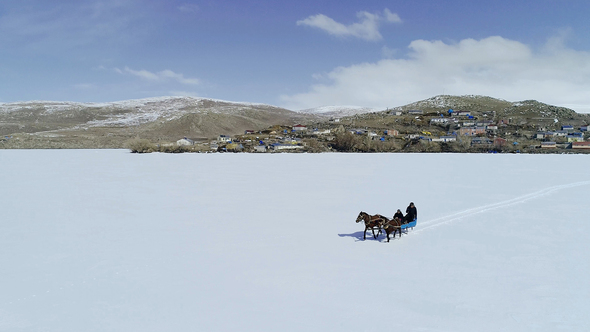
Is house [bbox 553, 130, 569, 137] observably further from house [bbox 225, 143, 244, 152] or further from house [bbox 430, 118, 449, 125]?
house [bbox 225, 143, 244, 152]

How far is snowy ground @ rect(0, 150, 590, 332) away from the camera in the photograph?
5.09 m

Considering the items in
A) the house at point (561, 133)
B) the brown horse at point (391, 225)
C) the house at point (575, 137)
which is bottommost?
the brown horse at point (391, 225)

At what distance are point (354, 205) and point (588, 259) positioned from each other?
726cm

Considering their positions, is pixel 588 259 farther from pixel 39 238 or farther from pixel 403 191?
pixel 39 238

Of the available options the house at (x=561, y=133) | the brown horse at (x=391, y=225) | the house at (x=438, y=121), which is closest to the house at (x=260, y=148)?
the house at (x=438, y=121)

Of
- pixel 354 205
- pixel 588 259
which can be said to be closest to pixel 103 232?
pixel 354 205

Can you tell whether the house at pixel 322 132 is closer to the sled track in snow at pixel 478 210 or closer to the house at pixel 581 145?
the house at pixel 581 145

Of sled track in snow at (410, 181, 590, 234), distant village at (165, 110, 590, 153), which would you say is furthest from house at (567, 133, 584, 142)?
sled track in snow at (410, 181, 590, 234)

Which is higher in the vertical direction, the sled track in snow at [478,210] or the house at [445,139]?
the house at [445,139]

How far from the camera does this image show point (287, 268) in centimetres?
691

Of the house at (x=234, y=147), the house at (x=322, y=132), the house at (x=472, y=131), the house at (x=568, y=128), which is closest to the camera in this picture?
the house at (x=234, y=147)

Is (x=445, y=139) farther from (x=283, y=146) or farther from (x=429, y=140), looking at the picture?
(x=283, y=146)

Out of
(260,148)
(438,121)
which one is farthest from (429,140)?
(260,148)

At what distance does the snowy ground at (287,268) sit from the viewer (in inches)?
200
